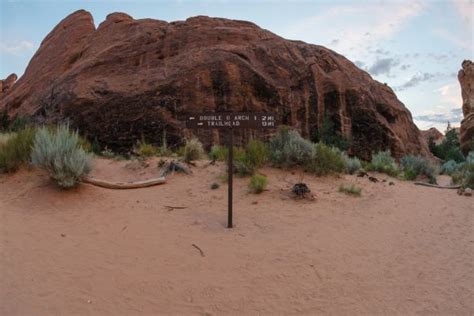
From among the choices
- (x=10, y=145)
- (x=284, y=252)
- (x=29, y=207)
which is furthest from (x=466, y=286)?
(x=10, y=145)

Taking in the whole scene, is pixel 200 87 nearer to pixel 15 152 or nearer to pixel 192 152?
pixel 192 152

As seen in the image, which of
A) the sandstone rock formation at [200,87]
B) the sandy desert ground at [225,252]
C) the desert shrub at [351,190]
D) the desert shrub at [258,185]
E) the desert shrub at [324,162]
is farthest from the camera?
the sandstone rock formation at [200,87]

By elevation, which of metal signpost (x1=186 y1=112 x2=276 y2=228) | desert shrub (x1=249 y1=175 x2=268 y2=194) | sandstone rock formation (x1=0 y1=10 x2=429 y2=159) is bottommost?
desert shrub (x1=249 y1=175 x2=268 y2=194)

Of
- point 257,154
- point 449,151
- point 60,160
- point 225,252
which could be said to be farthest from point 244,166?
point 449,151

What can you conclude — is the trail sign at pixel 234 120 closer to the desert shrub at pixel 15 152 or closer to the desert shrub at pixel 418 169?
the desert shrub at pixel 15 152

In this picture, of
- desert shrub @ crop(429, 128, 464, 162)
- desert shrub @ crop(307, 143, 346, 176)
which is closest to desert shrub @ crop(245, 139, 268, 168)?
desert shrub @ crop(307, 143, 346, 176)

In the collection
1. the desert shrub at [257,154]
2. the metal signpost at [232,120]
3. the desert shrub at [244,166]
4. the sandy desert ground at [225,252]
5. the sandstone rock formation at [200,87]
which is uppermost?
the sandstone rock formation at [200,87]

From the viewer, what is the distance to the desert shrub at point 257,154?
30.6ft

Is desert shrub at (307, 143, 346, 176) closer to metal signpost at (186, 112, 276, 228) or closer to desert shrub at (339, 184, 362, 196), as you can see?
desert shrub at (339, 184, 362, 196)

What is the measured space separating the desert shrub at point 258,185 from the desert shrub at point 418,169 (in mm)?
6201

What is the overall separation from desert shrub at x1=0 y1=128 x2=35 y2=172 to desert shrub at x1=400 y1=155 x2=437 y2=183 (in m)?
10.6

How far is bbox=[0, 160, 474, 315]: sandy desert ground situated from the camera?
408cm

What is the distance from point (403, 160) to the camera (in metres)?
14.3

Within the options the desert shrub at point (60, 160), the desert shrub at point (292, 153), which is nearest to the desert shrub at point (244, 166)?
the desert shrub at point (292, 153)
